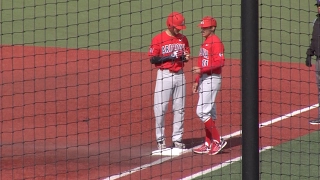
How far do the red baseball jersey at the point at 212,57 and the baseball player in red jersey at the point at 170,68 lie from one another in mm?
250

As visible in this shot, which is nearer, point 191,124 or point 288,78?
point 191,124

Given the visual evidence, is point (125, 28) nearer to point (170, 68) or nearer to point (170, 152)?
point (170, 68)

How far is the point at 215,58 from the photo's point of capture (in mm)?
9938

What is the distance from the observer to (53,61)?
15.1m

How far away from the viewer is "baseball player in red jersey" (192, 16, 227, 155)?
32.7ft

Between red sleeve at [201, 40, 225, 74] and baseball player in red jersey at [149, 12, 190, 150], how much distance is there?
12.9 inches

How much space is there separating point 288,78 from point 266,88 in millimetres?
930

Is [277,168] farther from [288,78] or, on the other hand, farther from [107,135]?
[288,78]

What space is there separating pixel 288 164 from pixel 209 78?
4.77 ft

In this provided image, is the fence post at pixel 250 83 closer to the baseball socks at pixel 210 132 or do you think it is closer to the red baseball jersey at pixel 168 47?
the baseball socks at pixel 210 132

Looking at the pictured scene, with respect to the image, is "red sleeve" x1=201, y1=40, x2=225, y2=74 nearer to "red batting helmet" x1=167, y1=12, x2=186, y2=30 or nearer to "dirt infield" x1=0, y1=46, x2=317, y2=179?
"red batting helmet" x1=167, y1=12, x2=186, y2=30

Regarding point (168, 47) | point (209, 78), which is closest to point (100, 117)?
point (168, 47)

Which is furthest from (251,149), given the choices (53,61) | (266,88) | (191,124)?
(53,61)

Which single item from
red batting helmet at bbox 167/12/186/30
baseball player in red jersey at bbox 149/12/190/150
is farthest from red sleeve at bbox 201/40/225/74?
red batting helmet at bbox 167/12/186/30
